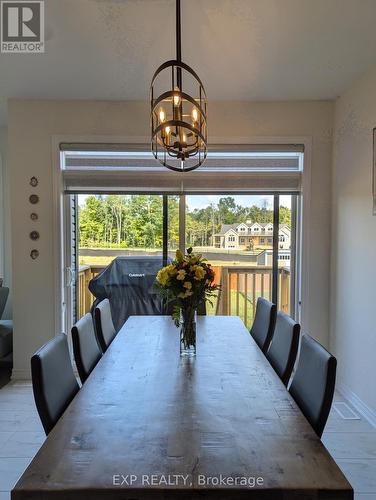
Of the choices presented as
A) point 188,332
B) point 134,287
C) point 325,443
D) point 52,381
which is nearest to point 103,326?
point 188,332

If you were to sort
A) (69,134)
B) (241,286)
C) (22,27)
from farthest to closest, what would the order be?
(241,286), (69,134), (22,27)

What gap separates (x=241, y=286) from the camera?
146 inches

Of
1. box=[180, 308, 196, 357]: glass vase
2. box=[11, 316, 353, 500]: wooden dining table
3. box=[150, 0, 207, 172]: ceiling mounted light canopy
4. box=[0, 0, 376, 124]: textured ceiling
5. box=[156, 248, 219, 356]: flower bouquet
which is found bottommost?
box=[11, 316, 353, 500]: wooden dining table

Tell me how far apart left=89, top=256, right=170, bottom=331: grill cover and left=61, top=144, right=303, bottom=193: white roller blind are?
0.73 meters

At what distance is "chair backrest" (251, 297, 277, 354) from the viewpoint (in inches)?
92.7

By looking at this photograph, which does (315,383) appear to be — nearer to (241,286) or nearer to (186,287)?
(186,287)

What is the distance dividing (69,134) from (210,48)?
5.29ft

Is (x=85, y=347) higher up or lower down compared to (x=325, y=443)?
higher up

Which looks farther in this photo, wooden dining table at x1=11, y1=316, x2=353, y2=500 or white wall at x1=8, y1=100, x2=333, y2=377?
white wall at x1=8, y1=100, x2=333, y2=377

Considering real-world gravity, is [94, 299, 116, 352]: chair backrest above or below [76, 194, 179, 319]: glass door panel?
below

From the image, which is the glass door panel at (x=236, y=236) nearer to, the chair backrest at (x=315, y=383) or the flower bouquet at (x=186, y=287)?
the flower bouquet at (x=186, y=287)

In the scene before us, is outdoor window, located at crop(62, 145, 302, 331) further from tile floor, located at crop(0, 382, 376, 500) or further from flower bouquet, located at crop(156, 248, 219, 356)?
flower bouquet, located at crop(156, 248, 219, 356)

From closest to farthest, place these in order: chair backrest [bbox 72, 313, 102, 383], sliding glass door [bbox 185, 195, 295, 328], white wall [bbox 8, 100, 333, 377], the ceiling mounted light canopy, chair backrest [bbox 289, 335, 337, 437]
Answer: chair backrest [bbox 289, 335, 337, 437] → the ceiling mounted light canopy → chair backrest [bbox 72, 313, 102, 383] → white wall [bbox 8, 100, 333, 377] → sliding glass door [bbox 185, 195, 295, 328]

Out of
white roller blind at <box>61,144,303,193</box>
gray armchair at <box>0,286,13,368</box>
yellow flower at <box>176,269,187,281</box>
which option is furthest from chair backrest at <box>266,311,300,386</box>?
gray armchair at <box>0,286,13,368</box>
